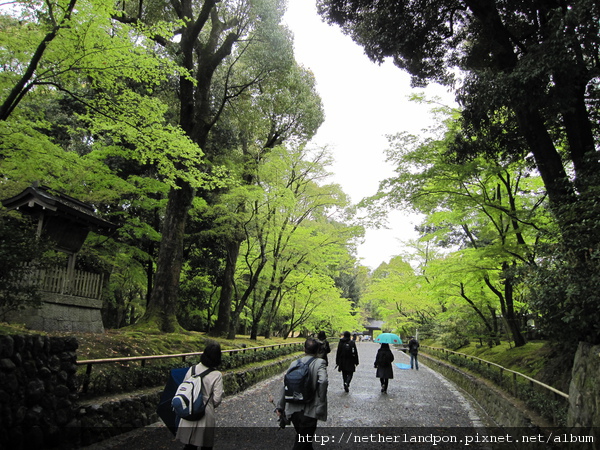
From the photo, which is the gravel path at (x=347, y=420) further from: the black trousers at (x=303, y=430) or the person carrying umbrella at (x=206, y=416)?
the person carrying umbrella at (x=206, y=416)

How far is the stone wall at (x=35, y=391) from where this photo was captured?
13.8 feet

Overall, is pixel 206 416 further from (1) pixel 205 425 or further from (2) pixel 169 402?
(2) pixel 169 402

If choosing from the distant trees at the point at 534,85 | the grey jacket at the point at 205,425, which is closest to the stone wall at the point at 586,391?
the distant trees at the point at 534,85

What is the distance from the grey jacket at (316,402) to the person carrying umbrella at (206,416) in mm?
731

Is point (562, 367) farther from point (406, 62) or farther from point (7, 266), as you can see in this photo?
point (7, 266)

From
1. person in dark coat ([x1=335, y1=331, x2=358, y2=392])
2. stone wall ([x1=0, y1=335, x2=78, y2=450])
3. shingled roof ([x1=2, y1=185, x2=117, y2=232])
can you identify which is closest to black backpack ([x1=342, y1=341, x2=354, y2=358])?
person in dark coat ([x1=335, y1=331, x2=358, y2=392])

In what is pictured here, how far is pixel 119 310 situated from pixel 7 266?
16908mm

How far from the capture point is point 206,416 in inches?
140

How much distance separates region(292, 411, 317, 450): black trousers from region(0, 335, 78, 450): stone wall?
3.22m

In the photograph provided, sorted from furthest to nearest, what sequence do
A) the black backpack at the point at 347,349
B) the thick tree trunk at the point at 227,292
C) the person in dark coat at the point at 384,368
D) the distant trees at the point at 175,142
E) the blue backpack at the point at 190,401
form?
1. the thick tree trunk at the point at 227,292
2. the person in dark coat at the point at 384,368
3. the black backpack at the point at 347,349
4. the distant trees at the point at 175,142
5. the blue backpack at the point at 190,401

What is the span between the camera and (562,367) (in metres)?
7.16

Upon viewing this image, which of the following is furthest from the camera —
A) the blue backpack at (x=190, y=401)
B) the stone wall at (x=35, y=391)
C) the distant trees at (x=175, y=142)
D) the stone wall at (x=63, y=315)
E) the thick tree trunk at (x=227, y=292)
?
the thick tree trunk at (x=227, y=292)

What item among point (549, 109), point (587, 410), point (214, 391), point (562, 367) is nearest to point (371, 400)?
point (562, 367)

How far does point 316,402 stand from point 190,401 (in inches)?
51.8
